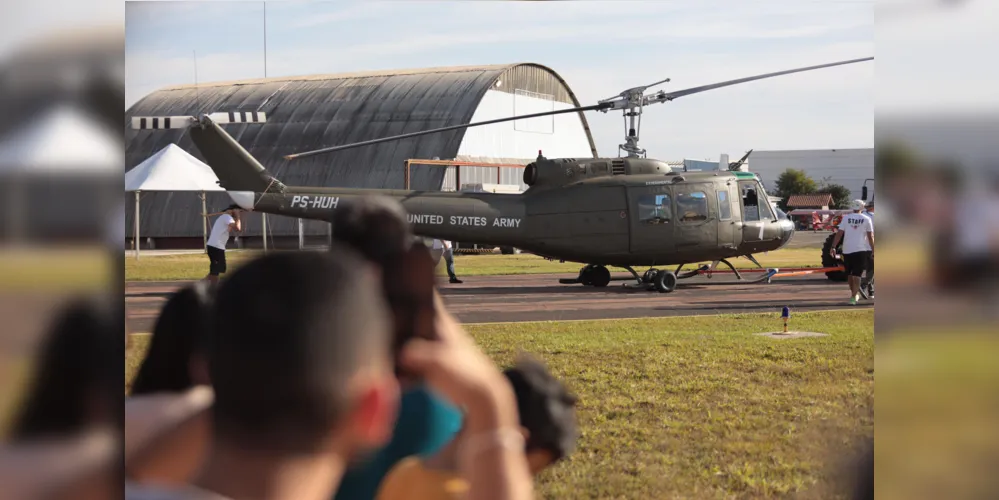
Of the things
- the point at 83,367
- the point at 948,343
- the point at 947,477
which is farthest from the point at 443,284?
the point at 947,477

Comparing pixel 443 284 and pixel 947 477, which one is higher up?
pixel 443 284

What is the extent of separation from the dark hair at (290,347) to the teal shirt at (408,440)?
573 mm

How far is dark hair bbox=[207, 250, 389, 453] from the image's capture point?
1177mm

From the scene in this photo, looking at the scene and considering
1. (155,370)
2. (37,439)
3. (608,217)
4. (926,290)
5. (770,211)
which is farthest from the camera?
(770,211)

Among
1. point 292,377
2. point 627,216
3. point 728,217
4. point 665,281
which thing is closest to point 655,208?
point 627,216

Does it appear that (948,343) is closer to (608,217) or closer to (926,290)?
(926,290)

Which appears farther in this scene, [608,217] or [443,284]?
[608,217]

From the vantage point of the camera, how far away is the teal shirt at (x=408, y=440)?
5.84 ft

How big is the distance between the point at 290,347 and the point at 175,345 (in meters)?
0.76

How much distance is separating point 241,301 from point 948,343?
153cm

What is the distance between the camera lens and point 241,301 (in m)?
1.19

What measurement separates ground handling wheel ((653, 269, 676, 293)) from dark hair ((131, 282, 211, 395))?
533 inches

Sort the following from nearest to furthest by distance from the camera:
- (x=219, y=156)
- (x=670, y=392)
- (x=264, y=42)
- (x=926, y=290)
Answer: (x=926, y=290) → (x=264, y=42) → (x=219, y=156) → (x=670, y=392)

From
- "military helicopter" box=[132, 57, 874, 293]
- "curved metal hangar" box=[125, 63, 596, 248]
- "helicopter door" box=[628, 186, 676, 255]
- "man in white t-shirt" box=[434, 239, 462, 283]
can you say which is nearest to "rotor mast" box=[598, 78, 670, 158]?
"curved metal hangar" box=[125, 63, 596, 248]
